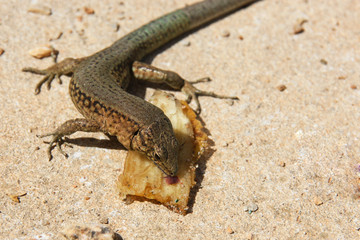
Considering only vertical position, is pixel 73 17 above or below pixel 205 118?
above

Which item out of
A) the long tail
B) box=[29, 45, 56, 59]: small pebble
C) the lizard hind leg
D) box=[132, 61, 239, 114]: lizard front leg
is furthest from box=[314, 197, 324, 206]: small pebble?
box=[29, 45, 56, 59]: small pebble

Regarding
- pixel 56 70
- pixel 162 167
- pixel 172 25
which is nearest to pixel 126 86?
pixel 56 70

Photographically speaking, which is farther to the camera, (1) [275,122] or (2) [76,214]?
(1) [275,122]

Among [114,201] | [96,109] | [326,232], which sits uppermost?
[96,109]

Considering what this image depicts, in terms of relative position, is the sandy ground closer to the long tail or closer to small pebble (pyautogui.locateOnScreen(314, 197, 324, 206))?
small pebble (pyautogui.locateOnScreen(314, 197, 324, 206))

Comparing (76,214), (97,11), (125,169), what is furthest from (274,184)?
(97,11)

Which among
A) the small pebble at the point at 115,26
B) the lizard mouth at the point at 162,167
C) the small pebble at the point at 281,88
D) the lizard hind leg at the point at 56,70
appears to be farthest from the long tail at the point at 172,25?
the lizard mouth at the point at 162,167

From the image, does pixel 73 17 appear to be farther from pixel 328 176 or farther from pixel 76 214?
pixel 328 176
